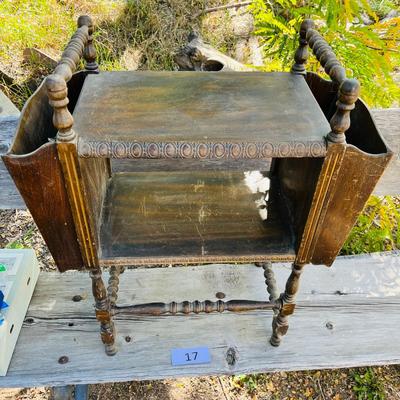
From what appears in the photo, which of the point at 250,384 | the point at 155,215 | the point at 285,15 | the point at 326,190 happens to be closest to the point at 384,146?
A: the point at 326,190

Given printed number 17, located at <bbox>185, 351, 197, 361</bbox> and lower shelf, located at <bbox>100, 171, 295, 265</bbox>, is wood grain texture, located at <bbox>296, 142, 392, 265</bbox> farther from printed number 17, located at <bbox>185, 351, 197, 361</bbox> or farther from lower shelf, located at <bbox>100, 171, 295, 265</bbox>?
printed number 17, located at <bbox>185, 351, 197, 361</bbox>

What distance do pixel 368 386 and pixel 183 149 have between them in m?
1.50

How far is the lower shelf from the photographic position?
1.26 meters

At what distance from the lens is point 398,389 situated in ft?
6.28

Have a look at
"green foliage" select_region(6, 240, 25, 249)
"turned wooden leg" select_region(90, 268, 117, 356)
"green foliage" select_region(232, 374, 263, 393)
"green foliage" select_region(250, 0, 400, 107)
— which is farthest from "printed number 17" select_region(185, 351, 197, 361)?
"green foliage" select_region(250, 0, 400, 107)

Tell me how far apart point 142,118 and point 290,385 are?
1416 mm

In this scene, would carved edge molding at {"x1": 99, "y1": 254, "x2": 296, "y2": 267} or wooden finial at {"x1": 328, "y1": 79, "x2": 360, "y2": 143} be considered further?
carved edge molding at {"x1": 99, "y1": 254, "x2": 296, "y2": 267}

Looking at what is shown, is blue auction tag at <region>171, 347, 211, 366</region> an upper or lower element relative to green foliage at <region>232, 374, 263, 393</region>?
upper

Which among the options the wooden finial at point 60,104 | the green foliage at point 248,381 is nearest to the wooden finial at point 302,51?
the wooden finial at point 60,104

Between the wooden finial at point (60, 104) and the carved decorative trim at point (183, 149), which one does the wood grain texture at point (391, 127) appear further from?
the wooden finial at point (60, 104)

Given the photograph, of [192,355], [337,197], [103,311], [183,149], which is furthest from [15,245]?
[337,197]

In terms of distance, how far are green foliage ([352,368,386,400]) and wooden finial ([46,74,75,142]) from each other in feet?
5.35

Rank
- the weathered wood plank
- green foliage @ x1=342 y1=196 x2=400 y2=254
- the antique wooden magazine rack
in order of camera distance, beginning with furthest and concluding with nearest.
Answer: green foliage @ x1=342 y1=196 x2=400 y2=254 < the weathered wood plank < the antique wooden magazine rack

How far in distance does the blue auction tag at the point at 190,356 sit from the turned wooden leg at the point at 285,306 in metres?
0.24
